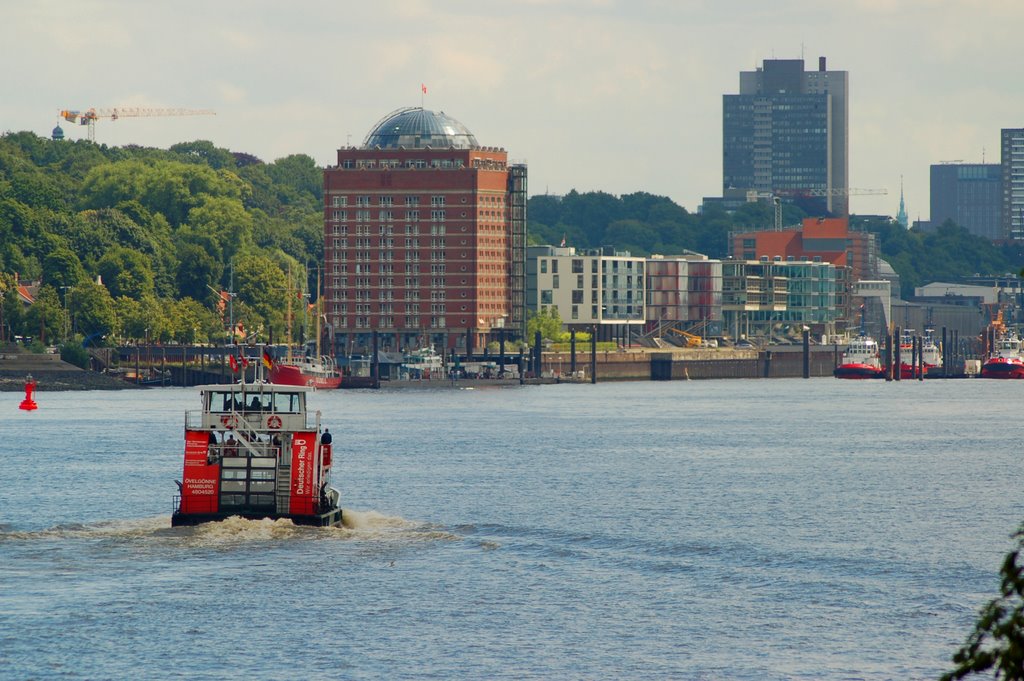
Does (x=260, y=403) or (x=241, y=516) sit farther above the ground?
(x=260, y=403)

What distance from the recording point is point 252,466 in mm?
67188

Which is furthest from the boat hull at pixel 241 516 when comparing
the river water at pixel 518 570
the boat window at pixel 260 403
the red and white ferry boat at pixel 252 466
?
the boat window at pixel 260 403

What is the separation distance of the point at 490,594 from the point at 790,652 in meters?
11.5

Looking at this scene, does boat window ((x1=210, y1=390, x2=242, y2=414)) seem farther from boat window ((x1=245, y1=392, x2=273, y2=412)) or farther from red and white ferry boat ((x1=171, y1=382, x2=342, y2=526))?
boat window ((x1=245, y1=392, x2=273, y2=412))

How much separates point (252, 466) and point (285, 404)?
8.97 feet

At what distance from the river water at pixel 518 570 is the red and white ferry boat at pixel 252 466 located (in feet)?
2.44

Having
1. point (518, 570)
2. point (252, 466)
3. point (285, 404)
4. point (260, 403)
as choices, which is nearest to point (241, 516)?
point (252, 466)

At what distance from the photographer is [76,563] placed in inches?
2512

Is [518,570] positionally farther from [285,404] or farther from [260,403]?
[260,403]

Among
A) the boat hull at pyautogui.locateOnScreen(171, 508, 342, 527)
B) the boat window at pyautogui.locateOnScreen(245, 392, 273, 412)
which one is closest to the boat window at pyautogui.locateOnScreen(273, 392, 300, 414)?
the boat window at pyautogui.locateOnScreen(245, 392, 273, 412)

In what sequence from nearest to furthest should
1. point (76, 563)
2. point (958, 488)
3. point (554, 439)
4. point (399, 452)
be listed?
point (76, 563)
point (958, 488)
point (399, 452)
point (554, 439)

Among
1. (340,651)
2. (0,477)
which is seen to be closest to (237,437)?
(340,651)

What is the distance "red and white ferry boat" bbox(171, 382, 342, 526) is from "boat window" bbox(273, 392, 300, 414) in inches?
5.9

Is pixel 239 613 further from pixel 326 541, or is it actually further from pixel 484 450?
pixel 484 450
